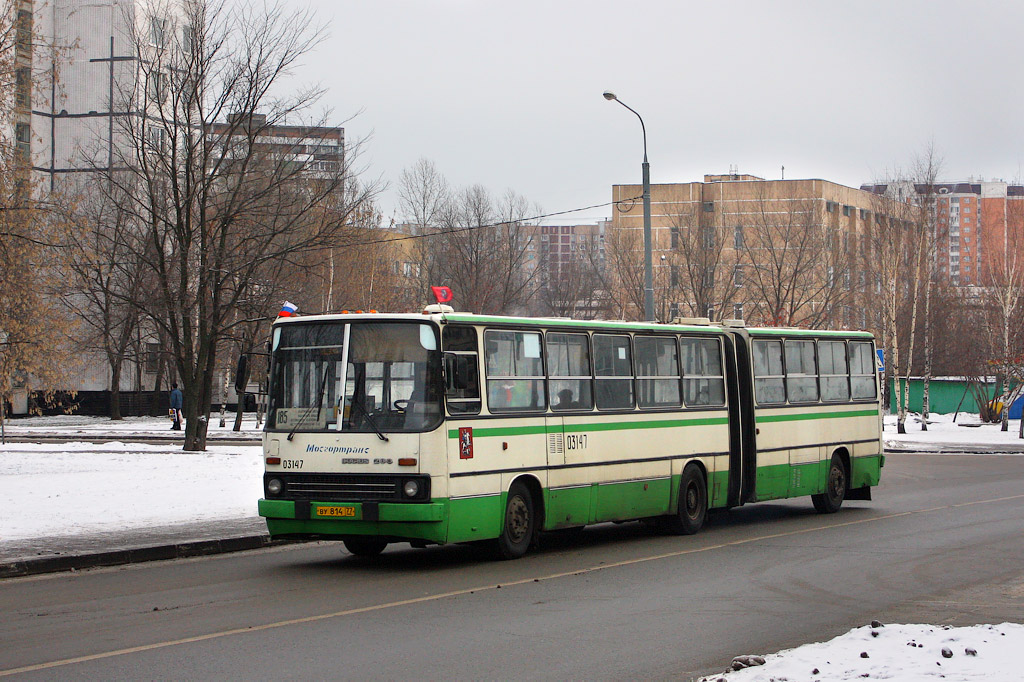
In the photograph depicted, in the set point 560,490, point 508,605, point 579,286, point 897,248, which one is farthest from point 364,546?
point 579,286

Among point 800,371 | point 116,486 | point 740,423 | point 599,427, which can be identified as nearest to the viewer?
point 599,427

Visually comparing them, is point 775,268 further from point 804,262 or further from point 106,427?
point 106,427

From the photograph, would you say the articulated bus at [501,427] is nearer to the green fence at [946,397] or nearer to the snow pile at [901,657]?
the snow pile at [901,657]

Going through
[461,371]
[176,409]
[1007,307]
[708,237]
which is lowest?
[176,409]

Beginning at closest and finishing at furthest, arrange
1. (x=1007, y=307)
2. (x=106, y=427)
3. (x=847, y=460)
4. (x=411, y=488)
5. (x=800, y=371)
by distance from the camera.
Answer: (x=411, y=488) < (x=800, y=371) < (x=847, y=460) < (x=106, y=427) < (x=1007, y=307)

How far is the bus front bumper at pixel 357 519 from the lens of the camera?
12781mm

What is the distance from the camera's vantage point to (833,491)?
20.6 metres

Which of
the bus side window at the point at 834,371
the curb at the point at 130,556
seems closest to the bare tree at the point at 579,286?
the bus side window at the point at 834,371

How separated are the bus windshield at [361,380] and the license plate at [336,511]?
0.83 m

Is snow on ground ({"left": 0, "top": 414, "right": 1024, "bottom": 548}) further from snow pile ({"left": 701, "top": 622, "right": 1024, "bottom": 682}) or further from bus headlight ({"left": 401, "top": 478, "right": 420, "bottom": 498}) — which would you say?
snow pile ({"left": 701, "top": 622, "right": 1024, "bottom": 682})

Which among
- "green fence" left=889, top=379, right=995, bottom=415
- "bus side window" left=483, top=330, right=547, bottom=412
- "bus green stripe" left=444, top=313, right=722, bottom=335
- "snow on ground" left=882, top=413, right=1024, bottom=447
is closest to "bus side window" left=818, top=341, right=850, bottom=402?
"bus green stripe" left=444, top=313, right=722, bottom=335

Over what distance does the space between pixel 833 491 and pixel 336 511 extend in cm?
1047

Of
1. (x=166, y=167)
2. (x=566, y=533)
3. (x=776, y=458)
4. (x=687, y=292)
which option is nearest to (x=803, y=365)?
(x=776, y=458)

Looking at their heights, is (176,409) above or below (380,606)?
above
